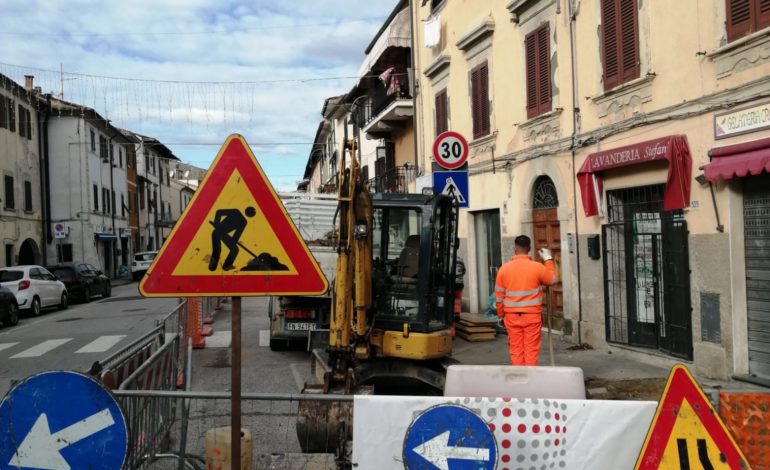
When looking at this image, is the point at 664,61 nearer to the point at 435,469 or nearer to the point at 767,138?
the point at 767,138

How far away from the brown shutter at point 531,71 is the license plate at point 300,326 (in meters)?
6.02

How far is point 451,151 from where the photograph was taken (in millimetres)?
9438

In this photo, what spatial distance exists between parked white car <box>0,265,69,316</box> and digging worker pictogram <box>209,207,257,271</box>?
1832 centimetres

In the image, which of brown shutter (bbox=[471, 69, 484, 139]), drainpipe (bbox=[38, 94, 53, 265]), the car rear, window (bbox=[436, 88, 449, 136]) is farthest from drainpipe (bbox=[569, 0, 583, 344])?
drainpipe (bbox=[38, 94, 53, 265])

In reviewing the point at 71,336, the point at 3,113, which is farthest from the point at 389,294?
the point at 3,113

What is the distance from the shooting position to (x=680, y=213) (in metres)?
9.09

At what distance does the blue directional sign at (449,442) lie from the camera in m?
3.38

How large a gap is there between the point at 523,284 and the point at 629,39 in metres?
4.77

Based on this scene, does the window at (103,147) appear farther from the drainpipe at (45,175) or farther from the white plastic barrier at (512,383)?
the white plastic barrier at (512,383)

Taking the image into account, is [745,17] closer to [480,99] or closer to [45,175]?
[480,99]

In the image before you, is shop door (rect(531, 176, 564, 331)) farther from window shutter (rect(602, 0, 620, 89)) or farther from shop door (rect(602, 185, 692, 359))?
window shutter (rect(602, 0, 620, 89))

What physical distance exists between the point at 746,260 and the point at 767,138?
164 centimetres

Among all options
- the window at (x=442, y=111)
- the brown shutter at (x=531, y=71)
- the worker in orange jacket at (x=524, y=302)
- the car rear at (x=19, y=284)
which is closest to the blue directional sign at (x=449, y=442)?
the worker in orange jacket at (x=524, y=302)

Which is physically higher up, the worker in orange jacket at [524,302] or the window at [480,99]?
the window at [480,99]
